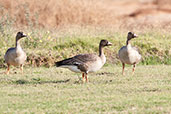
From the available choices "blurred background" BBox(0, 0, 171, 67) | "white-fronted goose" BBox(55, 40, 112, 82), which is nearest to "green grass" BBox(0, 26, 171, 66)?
"blurred background" BBox(0, 0, 171, 67)

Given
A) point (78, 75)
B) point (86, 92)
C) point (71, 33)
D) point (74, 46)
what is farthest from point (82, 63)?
point (71, 33)

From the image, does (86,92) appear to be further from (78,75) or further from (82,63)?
(78,75)

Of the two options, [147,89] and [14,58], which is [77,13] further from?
[147,89]

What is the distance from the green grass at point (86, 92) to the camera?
343 inches

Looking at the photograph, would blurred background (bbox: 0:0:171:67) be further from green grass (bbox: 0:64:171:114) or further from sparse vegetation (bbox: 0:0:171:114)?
green grass (bbox: 0:64:171:114)

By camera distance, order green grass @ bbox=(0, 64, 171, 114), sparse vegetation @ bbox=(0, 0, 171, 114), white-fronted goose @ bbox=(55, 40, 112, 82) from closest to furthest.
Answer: green grass @ bbox=(0, 64, 171, 114)
sparse vegetation @ bbox=(0, 0, 171, 114)
white-fronted goose @ bbox=(55, 40, 112, 82)

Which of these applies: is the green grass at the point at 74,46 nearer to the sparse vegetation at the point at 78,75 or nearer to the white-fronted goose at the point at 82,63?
the sparse vegetation at the point at 78,75

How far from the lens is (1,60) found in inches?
591

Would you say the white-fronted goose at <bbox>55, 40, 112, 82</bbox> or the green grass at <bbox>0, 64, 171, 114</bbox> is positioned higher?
the white-fronted goose at <bbox>55, 40, 112, 82</bbox>

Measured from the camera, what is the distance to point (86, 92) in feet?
33.4

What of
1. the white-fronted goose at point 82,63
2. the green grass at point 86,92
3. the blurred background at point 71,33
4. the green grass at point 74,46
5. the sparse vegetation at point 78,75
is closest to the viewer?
the green grass at point 86,92

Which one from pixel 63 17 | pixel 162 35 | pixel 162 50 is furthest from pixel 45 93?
pixel 63 17

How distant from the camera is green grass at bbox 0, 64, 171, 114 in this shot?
28.6 feet

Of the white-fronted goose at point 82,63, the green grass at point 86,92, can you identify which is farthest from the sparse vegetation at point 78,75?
the white-fronted goose at point 82,63
